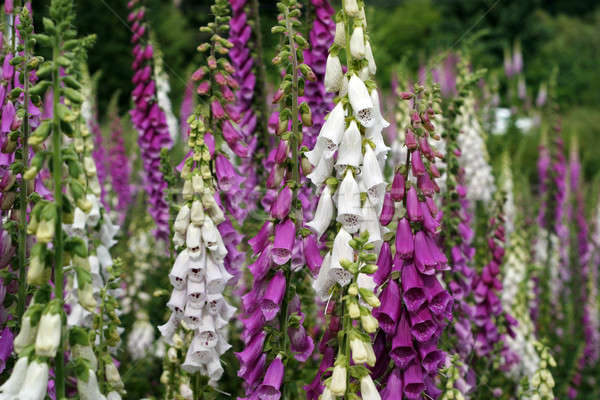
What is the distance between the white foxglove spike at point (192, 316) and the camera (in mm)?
2161

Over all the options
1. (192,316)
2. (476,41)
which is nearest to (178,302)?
(192,316)

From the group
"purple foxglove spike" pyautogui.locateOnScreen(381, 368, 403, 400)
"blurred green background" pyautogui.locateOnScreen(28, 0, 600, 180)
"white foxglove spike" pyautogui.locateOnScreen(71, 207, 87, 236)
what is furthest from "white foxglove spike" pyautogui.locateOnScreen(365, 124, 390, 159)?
"blurred green background" pyautogui.locateOnScreen(28, 0, 600, 180)

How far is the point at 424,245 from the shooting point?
203 centimetres

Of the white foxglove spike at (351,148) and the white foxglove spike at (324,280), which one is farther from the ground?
the white foxglove spike at (351,148)

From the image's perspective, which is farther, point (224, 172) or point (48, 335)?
point (224, 172)

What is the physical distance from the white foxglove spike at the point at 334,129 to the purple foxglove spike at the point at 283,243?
0.30m

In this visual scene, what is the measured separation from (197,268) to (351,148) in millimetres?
715

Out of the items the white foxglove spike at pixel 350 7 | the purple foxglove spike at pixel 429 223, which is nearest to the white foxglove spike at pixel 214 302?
the purple foxglove spike at pixel 429 223

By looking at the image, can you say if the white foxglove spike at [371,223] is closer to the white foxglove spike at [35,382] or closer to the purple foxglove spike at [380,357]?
the purple foxglove spike at [380,357]

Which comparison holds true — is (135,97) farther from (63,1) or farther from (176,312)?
(63,1)

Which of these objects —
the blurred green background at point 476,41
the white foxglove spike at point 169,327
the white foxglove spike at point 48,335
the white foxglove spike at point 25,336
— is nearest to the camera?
the white foxglove spike at point 48,335

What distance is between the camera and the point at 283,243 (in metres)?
2.06

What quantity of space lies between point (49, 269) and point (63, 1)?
2.27ft

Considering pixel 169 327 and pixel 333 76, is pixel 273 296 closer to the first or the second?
pixel 169 327
